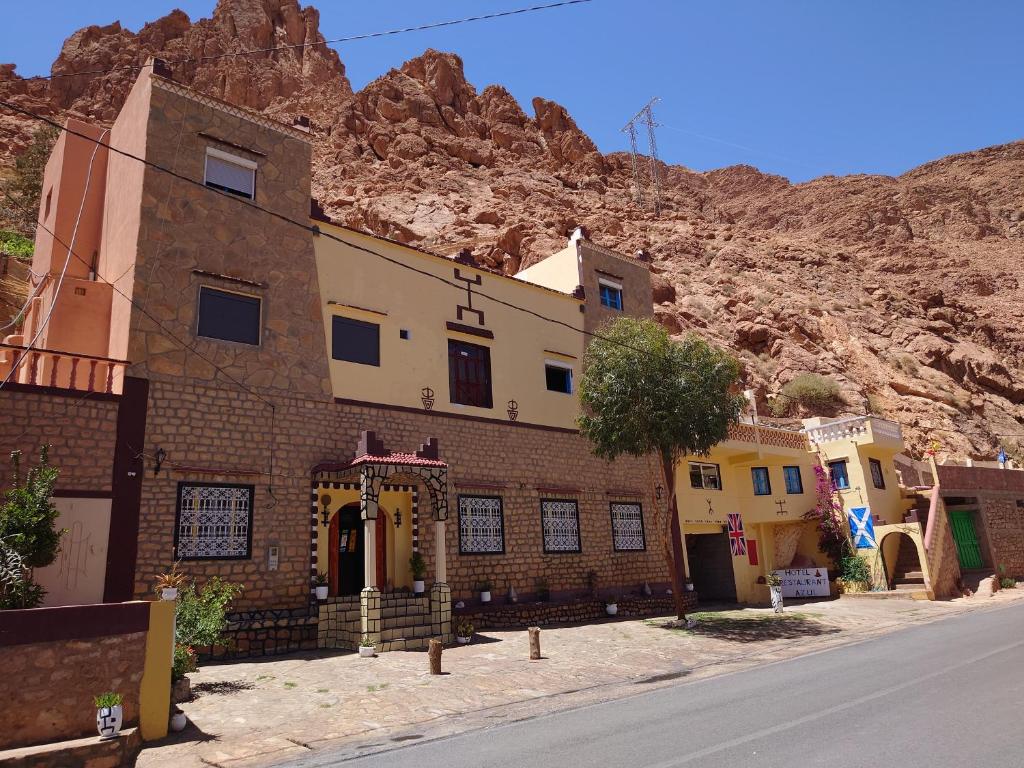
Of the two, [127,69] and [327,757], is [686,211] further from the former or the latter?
[327,757]

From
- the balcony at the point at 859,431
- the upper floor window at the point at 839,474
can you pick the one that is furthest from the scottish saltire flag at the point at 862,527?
the balcony at the point at 859,431

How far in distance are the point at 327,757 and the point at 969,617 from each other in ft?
63.4

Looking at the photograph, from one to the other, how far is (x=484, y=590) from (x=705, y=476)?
12.1m

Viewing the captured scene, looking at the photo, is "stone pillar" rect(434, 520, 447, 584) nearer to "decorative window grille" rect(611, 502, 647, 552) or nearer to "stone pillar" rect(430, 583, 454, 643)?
"stone pillar" rect(430, 583, 454, 643)

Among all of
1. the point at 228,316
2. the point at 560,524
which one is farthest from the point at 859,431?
the point at 228,316

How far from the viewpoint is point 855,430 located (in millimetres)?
28906

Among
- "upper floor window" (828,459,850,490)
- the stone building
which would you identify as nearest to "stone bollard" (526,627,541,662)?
the stone building

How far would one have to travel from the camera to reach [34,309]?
17.2m

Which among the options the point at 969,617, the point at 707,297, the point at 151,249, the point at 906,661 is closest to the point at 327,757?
the point at 906,661

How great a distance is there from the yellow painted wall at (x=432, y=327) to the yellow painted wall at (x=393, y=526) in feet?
7.92

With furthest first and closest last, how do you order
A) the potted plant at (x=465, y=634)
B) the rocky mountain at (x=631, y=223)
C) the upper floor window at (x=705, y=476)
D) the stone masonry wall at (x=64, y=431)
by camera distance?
the rocky mountain at (x=631, y=223), the upper floor window at (x=705, y=476), the potted plant at (x=465, y=634), the stone masonry wall at (x=64, y=431)

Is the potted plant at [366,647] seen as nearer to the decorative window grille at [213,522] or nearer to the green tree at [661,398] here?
the decorative window grille at [213,522]

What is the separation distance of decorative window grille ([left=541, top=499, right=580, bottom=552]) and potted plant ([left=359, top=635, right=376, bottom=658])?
22.9 ft

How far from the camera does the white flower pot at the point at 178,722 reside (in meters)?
8.48
